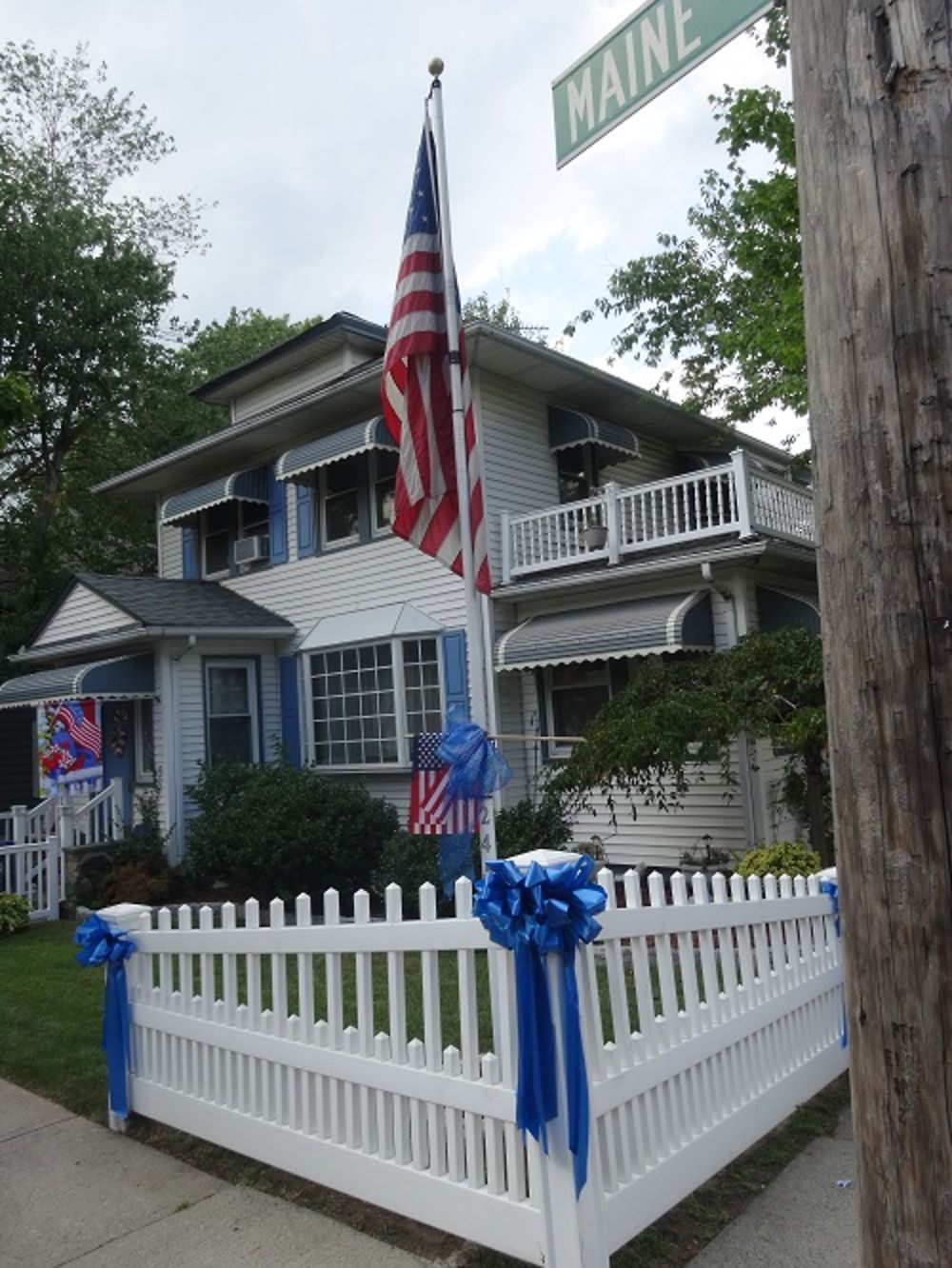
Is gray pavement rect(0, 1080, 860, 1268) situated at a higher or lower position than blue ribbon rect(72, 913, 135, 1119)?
lower

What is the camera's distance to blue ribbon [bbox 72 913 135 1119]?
4.62 m

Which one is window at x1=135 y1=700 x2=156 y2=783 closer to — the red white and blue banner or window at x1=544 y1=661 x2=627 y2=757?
the red white and blue banner

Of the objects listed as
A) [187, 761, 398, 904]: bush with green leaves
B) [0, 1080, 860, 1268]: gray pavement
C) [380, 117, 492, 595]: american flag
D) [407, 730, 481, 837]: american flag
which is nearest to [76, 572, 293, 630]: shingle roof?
[187, 761, 398, 904]: bush with green leaves

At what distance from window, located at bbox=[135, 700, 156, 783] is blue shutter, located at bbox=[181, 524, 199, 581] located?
3076 mm

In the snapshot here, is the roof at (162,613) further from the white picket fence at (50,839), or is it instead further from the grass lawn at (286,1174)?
the grass lawn at (286,1174)

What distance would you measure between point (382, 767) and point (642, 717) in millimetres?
6054

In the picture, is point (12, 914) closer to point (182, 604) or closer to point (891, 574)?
point (182, 604)

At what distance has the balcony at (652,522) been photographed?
10.6 metres

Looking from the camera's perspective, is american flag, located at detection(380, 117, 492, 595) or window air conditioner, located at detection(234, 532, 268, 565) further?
window air conditioner, located at detection(234, 532, 268, 565)

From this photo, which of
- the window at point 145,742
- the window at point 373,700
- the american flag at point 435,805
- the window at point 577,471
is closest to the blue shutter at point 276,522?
the window at point 373,700

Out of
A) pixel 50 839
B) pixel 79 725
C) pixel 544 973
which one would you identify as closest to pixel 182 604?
pixel 79 725

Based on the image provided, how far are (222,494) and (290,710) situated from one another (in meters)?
3.57

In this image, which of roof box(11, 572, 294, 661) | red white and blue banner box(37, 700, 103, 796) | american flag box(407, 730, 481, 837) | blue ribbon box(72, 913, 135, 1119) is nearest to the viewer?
blue ribbon box(72, 913, 135, 1119)

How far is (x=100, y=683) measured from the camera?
13414 millimetres
